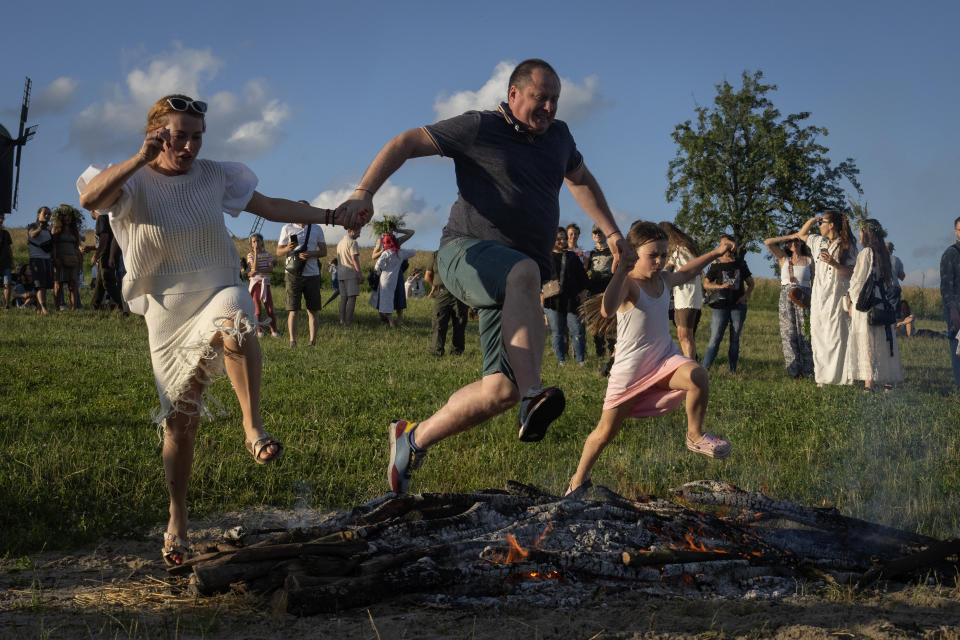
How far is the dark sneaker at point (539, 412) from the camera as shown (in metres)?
4.61

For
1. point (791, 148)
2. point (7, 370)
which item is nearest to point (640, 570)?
point (7, 370)

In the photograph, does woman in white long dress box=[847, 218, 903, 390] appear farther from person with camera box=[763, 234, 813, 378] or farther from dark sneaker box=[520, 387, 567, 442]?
dark sneaker box=[520, 387, 567, 442]

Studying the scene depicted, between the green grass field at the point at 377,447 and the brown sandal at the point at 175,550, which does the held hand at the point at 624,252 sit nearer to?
the green grass field at the point at 377,447

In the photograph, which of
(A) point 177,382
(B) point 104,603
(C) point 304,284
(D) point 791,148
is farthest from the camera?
(D) point 791,148

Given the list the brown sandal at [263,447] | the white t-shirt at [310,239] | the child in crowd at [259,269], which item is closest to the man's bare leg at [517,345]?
the brown sandal at [263,447]

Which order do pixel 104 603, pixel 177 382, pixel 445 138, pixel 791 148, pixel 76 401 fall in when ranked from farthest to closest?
pixel 791 148 → pixel 76 401 → pixel 445 138 → pixel 177 382 → pixel 104 603

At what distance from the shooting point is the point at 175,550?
4.85m

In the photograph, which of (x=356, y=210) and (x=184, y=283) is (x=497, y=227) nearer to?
(x=356, y=210)

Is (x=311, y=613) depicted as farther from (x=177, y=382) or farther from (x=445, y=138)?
(x=445, y=138)

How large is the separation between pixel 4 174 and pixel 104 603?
21953mm

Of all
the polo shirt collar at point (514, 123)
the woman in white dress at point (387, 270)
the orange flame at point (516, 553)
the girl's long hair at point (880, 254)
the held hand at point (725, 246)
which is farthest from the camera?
the woman in white dress at point (387, 270)

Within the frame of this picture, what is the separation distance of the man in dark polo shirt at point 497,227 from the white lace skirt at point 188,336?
828mm

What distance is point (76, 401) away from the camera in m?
9.16

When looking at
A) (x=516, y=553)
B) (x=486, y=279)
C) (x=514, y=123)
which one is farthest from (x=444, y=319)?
(x=516, y=553)
